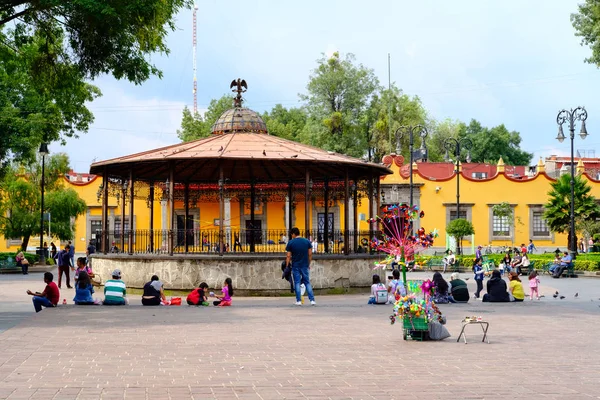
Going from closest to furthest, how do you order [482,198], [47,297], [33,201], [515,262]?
[47,297]
[515,262]
[33,201]
[482,198]

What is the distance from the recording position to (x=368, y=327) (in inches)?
548

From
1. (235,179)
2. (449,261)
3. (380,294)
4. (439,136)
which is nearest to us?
(380,294)

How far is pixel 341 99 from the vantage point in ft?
224

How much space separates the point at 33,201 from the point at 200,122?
864 inches

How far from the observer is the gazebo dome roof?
94.5ft

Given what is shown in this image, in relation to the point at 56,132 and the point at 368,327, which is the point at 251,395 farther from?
the point at 56,132

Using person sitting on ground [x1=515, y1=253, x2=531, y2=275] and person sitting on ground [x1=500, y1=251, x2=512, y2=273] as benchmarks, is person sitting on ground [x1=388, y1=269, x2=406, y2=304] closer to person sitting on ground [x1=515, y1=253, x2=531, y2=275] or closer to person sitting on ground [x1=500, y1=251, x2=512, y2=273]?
person sitting on ground [x1=515, y1=253, x2=531, y2=275]

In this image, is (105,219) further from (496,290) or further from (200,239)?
(496,290)

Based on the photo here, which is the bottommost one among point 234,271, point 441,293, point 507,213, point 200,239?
point 441,293

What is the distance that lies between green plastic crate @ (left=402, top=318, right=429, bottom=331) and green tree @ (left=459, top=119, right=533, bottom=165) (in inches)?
3151

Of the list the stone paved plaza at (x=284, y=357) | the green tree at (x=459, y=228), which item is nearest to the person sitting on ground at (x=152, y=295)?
the stone paved plaza at (x=284, y=357)

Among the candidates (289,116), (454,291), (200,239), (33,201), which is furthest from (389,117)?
(454,291)

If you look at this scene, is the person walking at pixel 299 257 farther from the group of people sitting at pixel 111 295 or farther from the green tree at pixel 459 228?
the green tree at pixel 459 228

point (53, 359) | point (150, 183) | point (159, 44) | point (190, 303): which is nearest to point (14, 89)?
point (150, 183)
